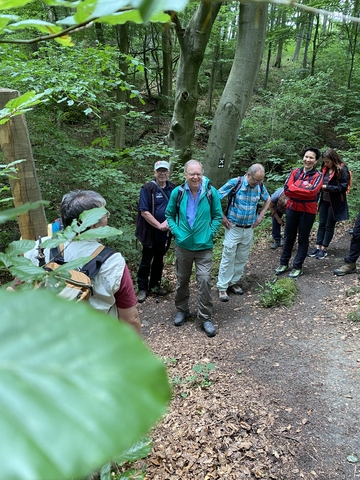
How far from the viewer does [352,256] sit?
189 inches

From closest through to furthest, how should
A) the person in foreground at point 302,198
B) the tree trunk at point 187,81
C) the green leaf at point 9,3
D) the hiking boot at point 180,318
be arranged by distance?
the green leaf at point 9,3 → the hiking boot at point 180,318 → the person in foreground at point 302,198 → the tree trunk at point 187,81

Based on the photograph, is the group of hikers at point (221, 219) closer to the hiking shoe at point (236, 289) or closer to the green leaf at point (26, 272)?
the hiking shoe at point (236, 289)

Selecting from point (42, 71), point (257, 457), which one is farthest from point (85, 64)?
point (257, 457)

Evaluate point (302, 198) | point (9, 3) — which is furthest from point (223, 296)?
point (9, 3)

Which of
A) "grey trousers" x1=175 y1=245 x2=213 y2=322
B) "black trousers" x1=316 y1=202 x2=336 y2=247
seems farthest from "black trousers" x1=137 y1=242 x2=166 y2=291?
"black trousers" x1=316 y1=202 x2=336 y2=247

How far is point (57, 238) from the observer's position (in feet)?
3.64

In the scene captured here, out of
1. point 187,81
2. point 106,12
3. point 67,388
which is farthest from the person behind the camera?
point 187,81

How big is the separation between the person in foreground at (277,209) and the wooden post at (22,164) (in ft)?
13.5

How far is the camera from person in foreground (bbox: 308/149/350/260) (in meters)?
4.95

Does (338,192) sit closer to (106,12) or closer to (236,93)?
(236,93)

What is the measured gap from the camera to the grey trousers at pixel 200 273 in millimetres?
3961

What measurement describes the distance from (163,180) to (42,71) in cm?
188

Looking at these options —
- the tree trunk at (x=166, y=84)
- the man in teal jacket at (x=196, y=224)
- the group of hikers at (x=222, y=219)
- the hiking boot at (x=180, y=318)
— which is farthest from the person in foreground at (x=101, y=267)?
the tree trunk at (x=166, y=84)

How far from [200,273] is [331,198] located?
9.35 ft
